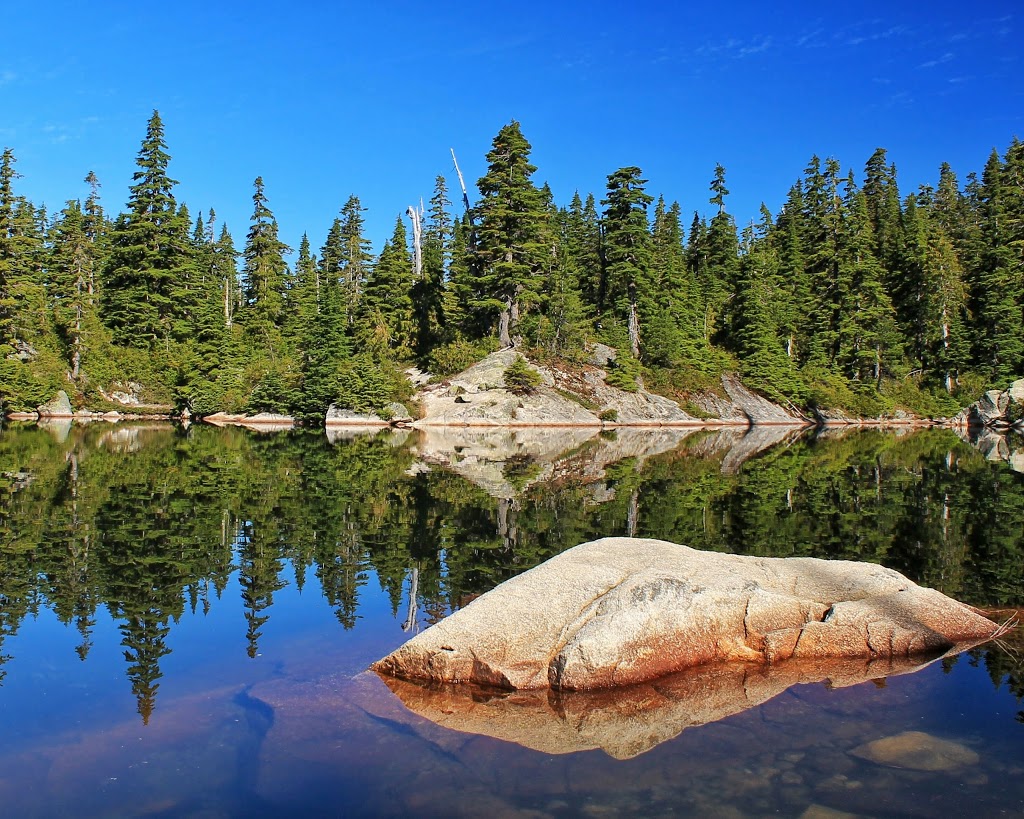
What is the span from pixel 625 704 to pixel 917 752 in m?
2.35

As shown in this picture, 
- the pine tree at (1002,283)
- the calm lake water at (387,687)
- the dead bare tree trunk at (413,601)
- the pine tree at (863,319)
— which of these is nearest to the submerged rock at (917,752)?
the calm lake water at (387,687)

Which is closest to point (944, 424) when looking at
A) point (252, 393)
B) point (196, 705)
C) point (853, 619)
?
point (252, 393)

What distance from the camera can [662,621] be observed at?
746 cm

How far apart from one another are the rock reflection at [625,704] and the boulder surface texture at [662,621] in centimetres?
17

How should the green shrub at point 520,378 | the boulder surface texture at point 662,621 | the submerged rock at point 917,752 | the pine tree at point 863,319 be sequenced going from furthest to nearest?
the pine tree at point 863,319 < the green shrub at point 520,378 < the boulder surface texture at point 662,621 < the submerged rock at point 917,752

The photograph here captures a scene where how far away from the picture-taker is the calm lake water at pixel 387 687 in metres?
5.20

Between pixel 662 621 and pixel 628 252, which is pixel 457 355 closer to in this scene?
pixel 628 252

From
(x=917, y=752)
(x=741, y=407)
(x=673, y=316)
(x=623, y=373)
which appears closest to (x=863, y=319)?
(x=741, y=407)

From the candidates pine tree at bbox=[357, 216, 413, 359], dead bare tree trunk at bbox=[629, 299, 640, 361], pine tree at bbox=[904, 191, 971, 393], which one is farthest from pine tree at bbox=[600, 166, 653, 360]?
pine tree at bbox=[904, 191, 971, 393]

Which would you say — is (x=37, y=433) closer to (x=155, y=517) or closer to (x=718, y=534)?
(x=155, y=517)

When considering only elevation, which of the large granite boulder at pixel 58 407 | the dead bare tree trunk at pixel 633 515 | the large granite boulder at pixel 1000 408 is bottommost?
the dead bare tree trunk at pixel 633 515

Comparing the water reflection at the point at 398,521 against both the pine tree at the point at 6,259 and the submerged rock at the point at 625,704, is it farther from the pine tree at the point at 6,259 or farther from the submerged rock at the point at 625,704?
the pine tree at the point at 6,259

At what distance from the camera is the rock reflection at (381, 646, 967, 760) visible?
6062 millimetres

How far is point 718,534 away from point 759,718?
8.03 metres
